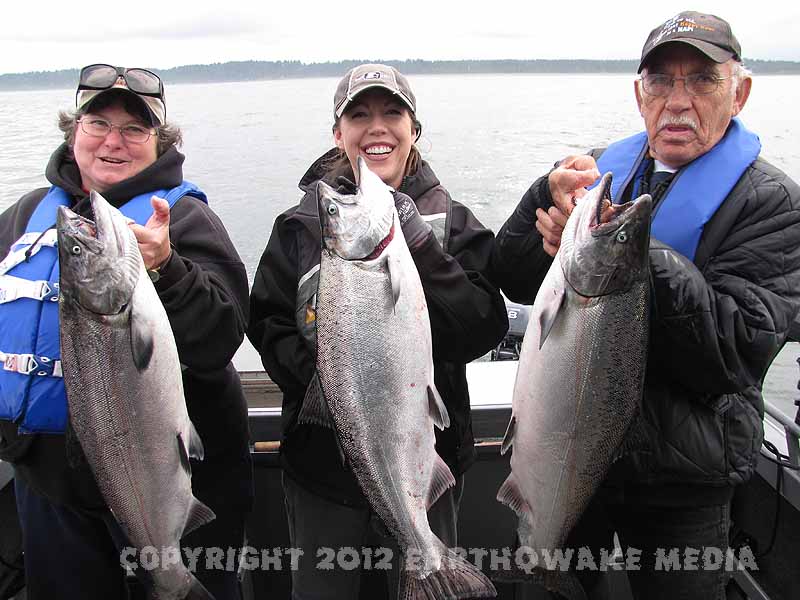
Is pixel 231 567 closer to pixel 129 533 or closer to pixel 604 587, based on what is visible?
pixel 129 533

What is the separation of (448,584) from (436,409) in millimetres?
704

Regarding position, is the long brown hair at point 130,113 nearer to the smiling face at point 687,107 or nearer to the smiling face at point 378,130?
the smiling face at point 378,130

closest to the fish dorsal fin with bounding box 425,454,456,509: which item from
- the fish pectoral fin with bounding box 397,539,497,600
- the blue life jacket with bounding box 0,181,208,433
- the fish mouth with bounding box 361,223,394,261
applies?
the fish pectoral fin with bounding box 397,539,497,600

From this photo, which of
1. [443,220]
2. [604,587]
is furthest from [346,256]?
[604,587]

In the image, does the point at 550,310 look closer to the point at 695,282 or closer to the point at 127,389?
the point at 695,282

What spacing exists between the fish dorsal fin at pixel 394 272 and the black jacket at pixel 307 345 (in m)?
0.35

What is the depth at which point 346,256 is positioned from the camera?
2547 mm

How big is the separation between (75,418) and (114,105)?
1463mm

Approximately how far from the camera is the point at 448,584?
104 inches

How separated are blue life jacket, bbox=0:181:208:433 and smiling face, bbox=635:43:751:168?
7.62 ft

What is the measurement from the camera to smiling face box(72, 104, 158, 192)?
3.12 meters

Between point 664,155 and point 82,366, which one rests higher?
point 664,155

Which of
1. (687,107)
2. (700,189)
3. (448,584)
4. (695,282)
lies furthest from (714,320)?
(448,584)

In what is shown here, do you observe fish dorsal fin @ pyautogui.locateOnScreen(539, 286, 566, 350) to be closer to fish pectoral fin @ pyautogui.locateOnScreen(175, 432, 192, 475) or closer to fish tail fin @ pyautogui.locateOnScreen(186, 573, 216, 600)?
fish pectoral fin @ pyautogui.locateOnScreen(175, 432, 192, 475)
